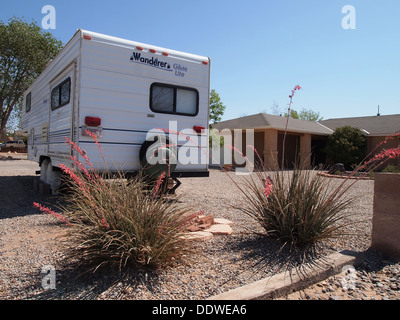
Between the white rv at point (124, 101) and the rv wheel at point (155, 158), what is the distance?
3.5 inches

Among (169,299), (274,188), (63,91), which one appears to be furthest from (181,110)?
(169,299)

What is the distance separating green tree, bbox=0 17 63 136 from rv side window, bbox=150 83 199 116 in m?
19.2

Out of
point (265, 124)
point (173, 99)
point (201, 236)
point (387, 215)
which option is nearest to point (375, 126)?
point (265, 124)

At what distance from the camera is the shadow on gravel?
17.7ft

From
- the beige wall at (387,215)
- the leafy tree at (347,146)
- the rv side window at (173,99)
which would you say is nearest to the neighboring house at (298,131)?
the leafy tree at (347,146)

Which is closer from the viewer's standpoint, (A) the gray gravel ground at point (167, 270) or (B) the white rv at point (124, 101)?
(A) the gray gravel ground at point (167, 270)

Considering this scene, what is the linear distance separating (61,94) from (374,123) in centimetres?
2298

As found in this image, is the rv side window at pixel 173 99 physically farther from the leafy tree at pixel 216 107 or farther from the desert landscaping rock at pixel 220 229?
the leafy tree at pixel 216 107

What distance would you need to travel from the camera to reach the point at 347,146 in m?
19.3

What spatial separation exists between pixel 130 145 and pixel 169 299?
4.08m

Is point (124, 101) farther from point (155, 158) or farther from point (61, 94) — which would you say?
point (61, 94)

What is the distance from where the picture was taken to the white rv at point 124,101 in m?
5.55

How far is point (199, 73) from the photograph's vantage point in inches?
268
